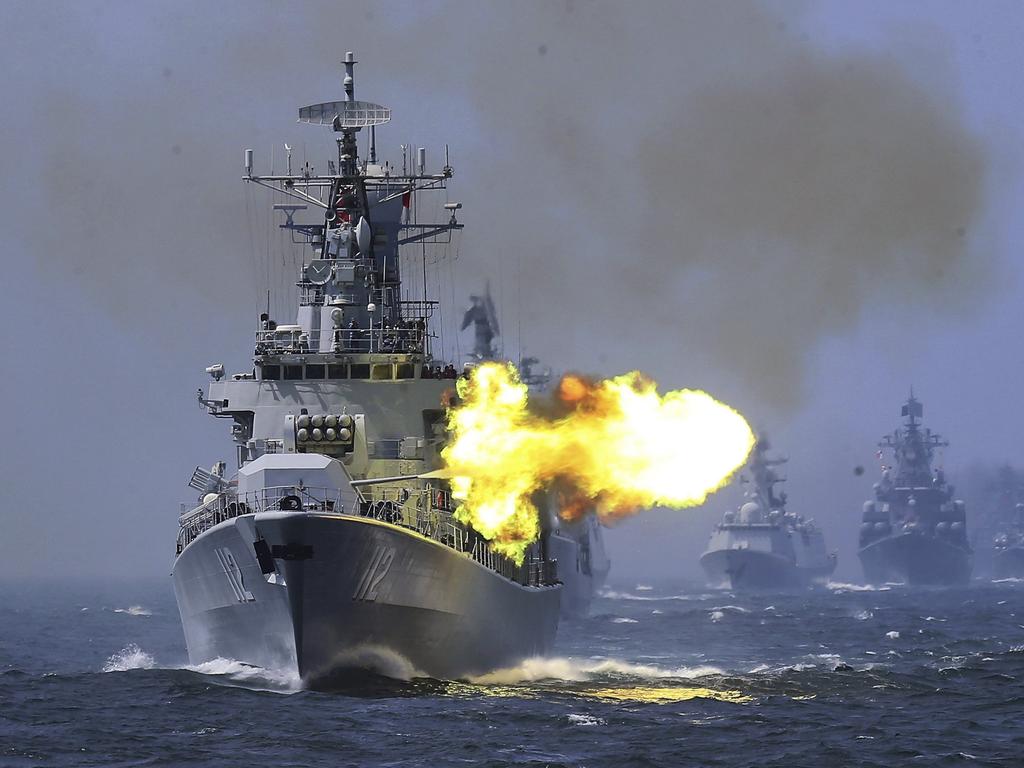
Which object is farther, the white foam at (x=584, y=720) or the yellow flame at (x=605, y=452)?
the yellow flame at (x=605, y=452)

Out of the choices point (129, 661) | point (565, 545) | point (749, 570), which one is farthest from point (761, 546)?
point (129, 661)

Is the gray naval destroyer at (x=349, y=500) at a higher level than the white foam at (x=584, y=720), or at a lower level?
higher

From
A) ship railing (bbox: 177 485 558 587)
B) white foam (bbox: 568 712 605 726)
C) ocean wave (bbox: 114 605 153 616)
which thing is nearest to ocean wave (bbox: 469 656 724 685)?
ship railing (bbox: 177 485 558 587)

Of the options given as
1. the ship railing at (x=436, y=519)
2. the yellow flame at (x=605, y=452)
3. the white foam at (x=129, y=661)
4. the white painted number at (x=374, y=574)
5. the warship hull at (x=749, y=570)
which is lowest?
the white foam at (x=129, y=661)

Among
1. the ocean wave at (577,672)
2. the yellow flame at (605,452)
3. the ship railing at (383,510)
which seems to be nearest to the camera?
the ship railing at (383,510)

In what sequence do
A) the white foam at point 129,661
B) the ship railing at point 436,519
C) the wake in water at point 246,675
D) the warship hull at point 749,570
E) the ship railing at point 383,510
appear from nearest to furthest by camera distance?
the wake in water at point 246,675 → the ship railing at point 383,510 → the ship railing at point 436,519 → the white foam at point 129,661 → the warship hull at point 749,570

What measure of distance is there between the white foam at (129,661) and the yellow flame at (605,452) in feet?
35.8

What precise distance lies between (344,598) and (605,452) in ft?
23.3

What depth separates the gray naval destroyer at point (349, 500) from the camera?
35438 mm

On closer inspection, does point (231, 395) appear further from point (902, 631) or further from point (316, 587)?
point (902, 631)

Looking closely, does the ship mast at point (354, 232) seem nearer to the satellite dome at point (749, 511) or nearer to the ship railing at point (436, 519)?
the ship railing at point (436, 519)

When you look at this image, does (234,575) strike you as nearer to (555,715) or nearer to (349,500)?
(349,500)

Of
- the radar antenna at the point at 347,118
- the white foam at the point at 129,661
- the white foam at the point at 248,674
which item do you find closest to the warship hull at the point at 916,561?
the white foam at the point at 129,661

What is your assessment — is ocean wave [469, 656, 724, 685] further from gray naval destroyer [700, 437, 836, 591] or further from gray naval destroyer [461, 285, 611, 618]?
gray naval destroyer [700, 437, 836, 591]
